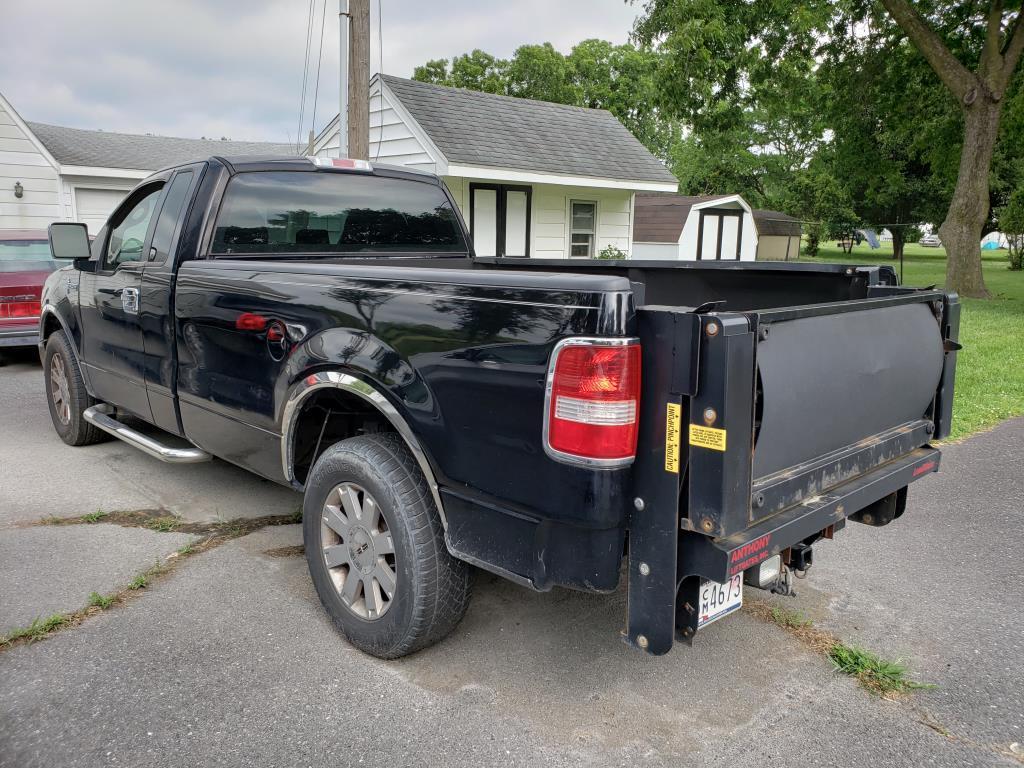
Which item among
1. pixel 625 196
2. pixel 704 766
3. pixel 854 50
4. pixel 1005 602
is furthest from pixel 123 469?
pixel 854 50

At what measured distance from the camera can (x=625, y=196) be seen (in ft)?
62.2

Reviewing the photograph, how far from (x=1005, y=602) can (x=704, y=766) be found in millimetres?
2040

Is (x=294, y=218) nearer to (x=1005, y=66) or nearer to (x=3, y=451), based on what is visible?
(x=3, y=451)

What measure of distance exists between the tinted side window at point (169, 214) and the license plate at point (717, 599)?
329 cm

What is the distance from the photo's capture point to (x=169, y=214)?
175 inches

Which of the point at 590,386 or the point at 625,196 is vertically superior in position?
the point at 625,196

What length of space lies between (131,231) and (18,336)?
5.13 meters

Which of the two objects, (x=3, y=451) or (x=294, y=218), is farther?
(x=3, y=451)

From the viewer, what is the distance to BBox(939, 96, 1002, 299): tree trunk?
16.9m

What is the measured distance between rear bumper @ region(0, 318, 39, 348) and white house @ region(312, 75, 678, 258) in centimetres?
724

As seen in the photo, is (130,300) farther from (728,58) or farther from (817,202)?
(817,202)

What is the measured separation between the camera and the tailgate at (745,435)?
231 cm

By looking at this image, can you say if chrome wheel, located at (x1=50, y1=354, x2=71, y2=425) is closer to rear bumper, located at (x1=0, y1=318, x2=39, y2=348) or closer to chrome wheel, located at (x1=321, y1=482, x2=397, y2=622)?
rear bumper, located at (x1=0, y1=318, x2=39, y2=348)

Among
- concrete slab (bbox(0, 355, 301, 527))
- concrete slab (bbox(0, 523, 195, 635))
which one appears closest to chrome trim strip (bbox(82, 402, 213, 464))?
concrete slab (bbox(0, 355, 301, 527))
